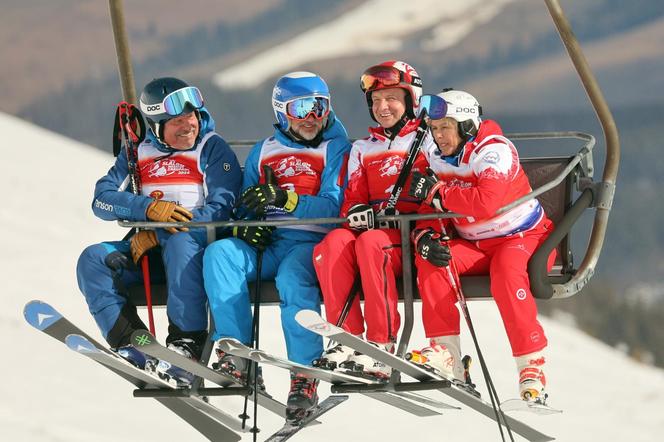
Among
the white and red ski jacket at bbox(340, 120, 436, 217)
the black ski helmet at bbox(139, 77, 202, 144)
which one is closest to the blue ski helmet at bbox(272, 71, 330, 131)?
the white and red ski jacket at bbox(340, 120, 436, 217)

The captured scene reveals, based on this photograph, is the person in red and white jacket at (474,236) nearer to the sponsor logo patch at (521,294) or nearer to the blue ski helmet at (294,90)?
the sponsor logo patch at (521,294)

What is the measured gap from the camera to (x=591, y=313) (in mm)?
77125

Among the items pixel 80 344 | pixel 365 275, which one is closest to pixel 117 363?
pixel 80 344

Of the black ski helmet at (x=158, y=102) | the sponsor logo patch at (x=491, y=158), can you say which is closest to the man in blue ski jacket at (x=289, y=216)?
the black ski helmet at (x=158, y=102)

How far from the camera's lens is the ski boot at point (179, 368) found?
26.9 feet

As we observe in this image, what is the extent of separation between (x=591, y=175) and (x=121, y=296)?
267cm

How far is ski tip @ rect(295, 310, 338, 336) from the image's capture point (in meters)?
7.29

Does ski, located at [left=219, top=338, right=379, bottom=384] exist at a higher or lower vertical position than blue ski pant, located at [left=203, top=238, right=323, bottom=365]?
lower

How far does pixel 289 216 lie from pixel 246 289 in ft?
1.60

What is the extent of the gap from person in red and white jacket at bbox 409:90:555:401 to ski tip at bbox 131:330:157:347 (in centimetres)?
137

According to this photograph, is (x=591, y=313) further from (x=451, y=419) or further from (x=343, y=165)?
(x=343, y=165)

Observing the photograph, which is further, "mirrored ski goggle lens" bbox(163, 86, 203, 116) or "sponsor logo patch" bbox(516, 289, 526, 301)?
"mirrored ski goggle lens" bbox(163, 86, 203, 116)

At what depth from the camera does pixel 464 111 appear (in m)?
7.89

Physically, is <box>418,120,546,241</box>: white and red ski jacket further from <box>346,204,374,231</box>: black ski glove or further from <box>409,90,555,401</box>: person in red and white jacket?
<box>346,204,374,231</box>: black ski glove
